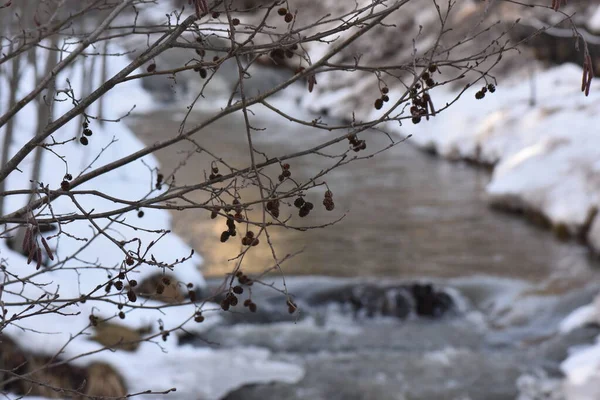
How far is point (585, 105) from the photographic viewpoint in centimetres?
1859

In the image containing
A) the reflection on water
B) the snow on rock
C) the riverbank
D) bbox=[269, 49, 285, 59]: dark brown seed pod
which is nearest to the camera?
bbox=[269, 49, 285, 59]: dark brown seed pod

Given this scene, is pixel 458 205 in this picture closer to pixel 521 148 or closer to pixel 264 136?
pixel 521 148

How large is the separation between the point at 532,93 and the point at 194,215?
10632 mm

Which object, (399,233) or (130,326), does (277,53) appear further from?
(399,233)

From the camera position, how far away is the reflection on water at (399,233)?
40.5 feet

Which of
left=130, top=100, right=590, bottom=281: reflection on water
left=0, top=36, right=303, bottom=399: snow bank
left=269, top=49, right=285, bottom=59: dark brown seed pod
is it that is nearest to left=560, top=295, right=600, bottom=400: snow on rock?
left=130, top=100, right=590, bottom=281: reflection on water

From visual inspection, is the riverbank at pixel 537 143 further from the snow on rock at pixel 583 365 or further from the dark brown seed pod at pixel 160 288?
the dark brown seed pod at pixel 160 288

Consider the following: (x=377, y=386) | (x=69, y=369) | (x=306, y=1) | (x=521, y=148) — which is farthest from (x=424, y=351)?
(x=306, y=1)

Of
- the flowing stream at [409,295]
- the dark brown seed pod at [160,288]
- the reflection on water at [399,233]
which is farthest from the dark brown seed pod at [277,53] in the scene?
the reflection on water at [399,233]

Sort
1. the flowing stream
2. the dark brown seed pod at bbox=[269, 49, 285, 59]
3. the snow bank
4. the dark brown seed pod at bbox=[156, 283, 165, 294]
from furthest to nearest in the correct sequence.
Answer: the flowing stream, the snow bank, the dark brown seed pod at bbox=[269, 49, 285, 59], the dark brown seed pod at bbox=[156, 283, 165, 294]

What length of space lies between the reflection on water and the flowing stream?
0.03 metres

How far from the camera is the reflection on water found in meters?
12.3

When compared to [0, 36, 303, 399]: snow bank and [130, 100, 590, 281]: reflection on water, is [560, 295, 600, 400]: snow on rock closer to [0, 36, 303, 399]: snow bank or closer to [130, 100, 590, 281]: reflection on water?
[130, 100, 590, 281]: reflection on water

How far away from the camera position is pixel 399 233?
14.1m
